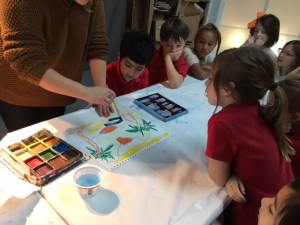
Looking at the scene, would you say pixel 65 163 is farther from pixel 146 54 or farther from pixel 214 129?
pixel 146 54

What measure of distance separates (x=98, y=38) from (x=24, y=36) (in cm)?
38

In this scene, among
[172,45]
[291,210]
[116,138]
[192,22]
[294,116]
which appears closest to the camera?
[291,210]

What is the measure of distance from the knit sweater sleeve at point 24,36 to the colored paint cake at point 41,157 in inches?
7.9

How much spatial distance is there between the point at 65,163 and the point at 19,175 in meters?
0.13

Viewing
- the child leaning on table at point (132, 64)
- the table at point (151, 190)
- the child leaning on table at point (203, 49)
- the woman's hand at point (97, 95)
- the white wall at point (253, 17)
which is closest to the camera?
the table at point (151, 190)

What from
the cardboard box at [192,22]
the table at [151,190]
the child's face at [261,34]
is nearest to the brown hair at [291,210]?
the table at [151,190]

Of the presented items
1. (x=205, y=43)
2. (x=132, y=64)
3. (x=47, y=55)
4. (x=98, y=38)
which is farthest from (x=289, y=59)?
(x=47, y=55)

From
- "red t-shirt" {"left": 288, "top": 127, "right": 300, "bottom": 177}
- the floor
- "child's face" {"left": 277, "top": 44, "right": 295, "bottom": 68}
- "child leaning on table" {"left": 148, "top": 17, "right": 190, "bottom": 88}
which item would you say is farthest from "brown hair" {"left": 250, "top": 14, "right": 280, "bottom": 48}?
the floor

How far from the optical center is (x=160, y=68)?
180 centimetres

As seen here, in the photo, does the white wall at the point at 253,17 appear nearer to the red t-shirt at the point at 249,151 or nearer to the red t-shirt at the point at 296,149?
the red t-shirt at the point at 296,149

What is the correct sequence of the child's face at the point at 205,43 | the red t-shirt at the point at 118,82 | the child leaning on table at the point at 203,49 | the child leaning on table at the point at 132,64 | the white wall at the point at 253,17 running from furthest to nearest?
the white wall at the point at 253,17
the child's face at the point at 205,43
the child leaning on table at the point at 203,49
the red t-shirt at the point at 118,82
the child leaning on table at the point at 132,64

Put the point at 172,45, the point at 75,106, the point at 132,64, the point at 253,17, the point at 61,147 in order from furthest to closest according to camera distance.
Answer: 1. the point at 253,17
2. the point at 75,106
3. the point at 172,45
4. the point at 132,64
5. the point at 61,147

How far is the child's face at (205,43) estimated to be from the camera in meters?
1.94

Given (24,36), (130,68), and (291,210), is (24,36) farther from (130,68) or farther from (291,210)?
(291,210)
